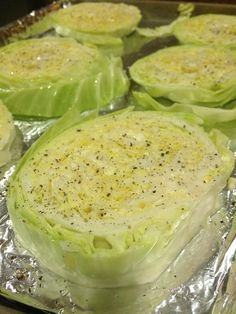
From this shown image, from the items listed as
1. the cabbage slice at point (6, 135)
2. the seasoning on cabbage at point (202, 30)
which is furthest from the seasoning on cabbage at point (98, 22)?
the cabbage slice at point (6, 135)

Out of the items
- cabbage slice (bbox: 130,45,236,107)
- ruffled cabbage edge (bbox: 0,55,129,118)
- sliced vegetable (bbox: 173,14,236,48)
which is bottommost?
sliced vegetable (bbox: 173,14,236,48)

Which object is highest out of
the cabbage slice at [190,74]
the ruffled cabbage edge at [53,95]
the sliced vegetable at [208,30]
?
the ruffled cabbage edge at [53,95]

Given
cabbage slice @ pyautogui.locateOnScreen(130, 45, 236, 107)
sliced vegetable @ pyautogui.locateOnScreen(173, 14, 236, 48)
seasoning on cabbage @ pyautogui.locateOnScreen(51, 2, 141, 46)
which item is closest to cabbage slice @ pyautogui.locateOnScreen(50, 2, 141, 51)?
seasoning on cabbage @ pyautogui.locateOnScreen(51, 2, 141, 46)

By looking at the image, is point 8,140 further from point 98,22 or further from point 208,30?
point 208,30

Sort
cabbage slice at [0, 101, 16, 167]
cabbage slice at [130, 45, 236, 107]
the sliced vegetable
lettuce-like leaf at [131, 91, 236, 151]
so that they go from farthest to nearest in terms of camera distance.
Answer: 1. the sliced vegetable
2. cabbage slice at [130, 45, 236, 107]
3. lettuce-like leaf at [131, 91, 236, 151]
4. cabbage slice at [0, 101, 16, 167]

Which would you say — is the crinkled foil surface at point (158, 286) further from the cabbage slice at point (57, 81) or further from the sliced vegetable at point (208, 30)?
the sliced vegetable at point (208, 30)

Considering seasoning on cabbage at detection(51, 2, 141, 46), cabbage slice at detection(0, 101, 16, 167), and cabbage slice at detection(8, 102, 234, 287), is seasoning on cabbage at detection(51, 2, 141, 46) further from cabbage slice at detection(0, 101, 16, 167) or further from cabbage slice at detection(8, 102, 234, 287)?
cabbage slice at detection(8, 102, 234, 287)

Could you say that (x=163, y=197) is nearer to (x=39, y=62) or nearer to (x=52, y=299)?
(x=52, y=299)

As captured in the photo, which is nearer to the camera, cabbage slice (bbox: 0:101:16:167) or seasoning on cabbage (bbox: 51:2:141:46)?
cabbage slice (bbox: 0:101:16:167)
